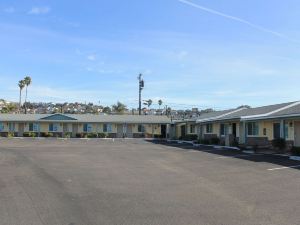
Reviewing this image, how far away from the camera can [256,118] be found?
33656 mm

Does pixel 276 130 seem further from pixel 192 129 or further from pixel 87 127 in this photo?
pixel 87 127

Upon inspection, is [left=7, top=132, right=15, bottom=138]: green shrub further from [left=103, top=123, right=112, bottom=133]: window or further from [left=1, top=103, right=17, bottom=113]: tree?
[left=1, top=103, right=17, bottom=113]: tree

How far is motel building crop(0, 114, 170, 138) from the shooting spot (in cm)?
6525

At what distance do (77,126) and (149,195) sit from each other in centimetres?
5544

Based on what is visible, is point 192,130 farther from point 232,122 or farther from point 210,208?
point 210,208

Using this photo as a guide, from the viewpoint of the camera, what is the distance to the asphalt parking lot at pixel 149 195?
31.0ft

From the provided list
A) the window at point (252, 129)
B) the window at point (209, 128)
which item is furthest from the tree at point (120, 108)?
the window at point (252, 129)

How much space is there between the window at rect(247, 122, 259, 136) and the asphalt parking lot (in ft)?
61.0

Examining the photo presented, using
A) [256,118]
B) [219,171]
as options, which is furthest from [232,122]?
[219,171]

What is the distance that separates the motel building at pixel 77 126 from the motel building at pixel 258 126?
13548 millimetres

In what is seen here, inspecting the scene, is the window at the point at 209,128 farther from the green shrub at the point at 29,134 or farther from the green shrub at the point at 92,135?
the green shrub at the point at 29,134

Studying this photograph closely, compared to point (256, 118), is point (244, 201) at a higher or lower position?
lower

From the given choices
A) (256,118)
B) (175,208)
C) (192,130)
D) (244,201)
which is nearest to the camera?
(175,208)

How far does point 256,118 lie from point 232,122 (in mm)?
8703
